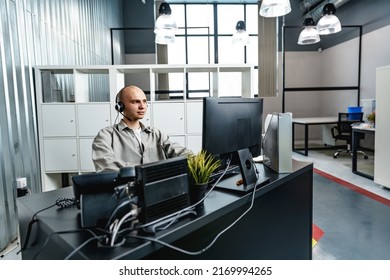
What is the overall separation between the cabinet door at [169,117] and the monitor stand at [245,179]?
2312 mm

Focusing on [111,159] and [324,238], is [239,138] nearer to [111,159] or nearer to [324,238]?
[111,159]

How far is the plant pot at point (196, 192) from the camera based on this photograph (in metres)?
1.15

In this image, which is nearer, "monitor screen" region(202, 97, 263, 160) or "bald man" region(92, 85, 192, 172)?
"monitor screen" region(202, 97, 263, 160)

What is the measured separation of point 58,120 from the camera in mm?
3469

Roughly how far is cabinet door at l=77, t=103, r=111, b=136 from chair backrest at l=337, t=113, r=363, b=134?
5038mm

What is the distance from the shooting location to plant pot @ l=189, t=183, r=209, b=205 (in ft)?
3.79

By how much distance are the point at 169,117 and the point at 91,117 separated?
3.33 feet

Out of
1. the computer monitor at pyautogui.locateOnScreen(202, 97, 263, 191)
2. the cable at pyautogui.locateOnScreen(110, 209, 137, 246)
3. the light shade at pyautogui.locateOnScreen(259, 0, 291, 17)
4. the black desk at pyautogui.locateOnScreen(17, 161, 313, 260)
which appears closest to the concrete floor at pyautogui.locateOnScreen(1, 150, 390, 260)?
the black desk at pyautogui.locateOnScreen(17, 161, 313, 260)

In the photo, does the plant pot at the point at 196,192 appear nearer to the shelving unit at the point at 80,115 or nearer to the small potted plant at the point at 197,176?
the small potted plant at the point at 197,176

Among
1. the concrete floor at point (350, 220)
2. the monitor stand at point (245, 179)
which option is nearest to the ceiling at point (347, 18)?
the concrete floor at point (350, 220)

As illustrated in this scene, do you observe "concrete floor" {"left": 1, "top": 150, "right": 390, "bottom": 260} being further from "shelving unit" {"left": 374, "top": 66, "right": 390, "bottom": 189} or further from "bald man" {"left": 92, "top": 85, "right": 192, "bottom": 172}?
"bald man" {"left": 92, "top": 85, "right": 192, "bottom": 172}

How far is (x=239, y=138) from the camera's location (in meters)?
1.49

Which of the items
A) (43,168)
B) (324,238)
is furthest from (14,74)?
(324,238)

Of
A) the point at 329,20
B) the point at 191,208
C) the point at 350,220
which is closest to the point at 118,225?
the point at 191,208
